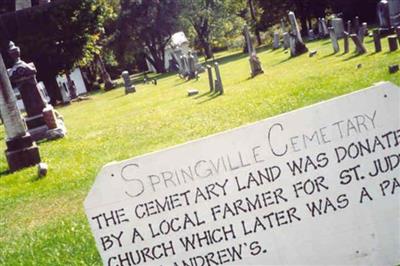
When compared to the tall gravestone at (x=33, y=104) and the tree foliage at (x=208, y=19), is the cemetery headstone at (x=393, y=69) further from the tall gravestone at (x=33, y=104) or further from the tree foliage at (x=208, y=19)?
the tree foliage at (x=208, y=19)

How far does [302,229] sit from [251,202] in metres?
0.39

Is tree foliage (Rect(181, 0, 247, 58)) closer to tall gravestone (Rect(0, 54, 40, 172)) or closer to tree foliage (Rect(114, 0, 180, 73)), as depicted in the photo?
tree foliage (Rect(114, 0, 180, 73))

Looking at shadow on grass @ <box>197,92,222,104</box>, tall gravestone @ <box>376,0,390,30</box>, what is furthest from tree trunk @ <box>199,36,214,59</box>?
shadow on grass @ <box>197,92,222,104</box>

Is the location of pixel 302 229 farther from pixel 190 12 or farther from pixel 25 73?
pixel 190 12

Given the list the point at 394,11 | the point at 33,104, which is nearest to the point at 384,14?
the point at 394,11

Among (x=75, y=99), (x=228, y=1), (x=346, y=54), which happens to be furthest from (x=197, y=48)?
(x=346, y=54)

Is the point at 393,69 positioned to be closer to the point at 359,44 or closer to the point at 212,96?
the point at 359,44

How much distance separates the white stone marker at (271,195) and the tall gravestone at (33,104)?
49.5 feet

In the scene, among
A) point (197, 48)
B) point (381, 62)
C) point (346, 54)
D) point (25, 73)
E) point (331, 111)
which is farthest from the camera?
point (197, 48)

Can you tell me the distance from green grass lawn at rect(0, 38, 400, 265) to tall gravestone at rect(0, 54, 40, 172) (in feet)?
1.84

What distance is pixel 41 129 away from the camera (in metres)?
18.5

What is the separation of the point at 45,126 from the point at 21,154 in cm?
633

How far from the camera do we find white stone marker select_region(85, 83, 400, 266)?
3.37m

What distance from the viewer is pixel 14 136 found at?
12812 millimetres
